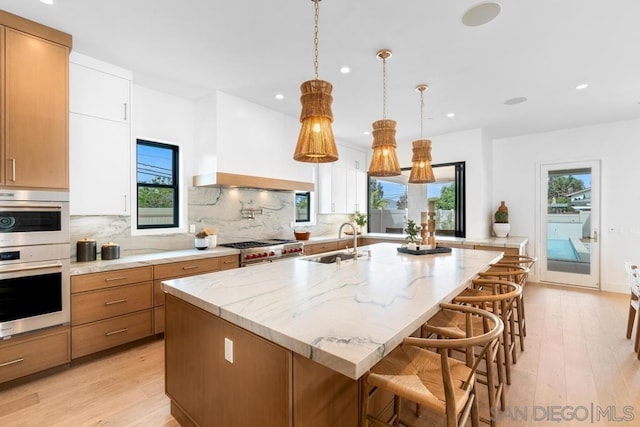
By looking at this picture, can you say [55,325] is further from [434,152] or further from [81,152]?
[434,152]

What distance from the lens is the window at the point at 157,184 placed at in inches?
142

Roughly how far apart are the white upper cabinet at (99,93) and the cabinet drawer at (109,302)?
1.77 metres

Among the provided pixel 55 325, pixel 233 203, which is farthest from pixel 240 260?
pixel 55 325

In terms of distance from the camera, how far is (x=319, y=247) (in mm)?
5004

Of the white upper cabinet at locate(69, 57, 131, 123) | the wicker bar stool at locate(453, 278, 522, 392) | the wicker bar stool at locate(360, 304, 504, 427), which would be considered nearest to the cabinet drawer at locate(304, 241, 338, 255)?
the wicker bar stool at locate(453, 278, 522, 392)

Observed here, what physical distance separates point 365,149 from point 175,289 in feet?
18.9

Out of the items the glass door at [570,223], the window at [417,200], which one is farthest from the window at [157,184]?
the glass door at [570,223]

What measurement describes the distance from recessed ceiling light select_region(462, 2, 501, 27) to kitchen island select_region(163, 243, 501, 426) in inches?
78.2

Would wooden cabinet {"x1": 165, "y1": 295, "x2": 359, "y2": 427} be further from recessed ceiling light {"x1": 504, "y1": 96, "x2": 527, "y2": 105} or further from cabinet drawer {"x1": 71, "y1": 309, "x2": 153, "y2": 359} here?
recessed ceiling light {"x1": 504, "y1": 96, "x2": 527, "y2": 105}

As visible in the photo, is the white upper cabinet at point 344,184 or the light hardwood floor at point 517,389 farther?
the white upper cabinet at point 344,184

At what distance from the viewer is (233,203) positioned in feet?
14.2

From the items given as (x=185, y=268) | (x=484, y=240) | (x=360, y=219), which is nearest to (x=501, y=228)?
(x=484, y=240)

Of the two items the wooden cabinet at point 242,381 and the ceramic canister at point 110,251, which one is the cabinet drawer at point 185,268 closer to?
the ceramic canister at point 110,251

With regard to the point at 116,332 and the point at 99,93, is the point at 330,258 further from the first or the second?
the point at 99,93
